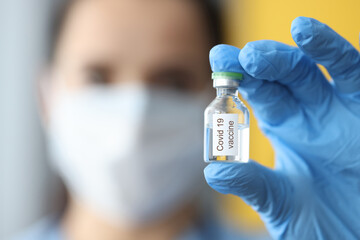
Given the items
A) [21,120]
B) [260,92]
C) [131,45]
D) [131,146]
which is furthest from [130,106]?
[21,120]

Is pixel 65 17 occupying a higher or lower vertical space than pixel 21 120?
higher

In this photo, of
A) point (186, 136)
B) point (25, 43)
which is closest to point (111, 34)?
point (186, 136)

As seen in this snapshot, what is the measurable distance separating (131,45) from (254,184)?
1272mm

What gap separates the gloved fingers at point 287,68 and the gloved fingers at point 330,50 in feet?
0.18

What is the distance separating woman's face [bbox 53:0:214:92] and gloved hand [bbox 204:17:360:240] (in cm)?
106

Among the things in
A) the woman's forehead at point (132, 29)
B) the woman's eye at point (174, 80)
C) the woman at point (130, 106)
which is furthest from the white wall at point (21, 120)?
the woman's eye at point (174, 80)

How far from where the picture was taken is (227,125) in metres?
1.01

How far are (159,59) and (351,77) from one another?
1216 millimetres

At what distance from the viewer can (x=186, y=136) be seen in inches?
87.4

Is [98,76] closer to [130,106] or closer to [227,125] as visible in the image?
[130,106]

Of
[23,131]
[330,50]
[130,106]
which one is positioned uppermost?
[330,50]

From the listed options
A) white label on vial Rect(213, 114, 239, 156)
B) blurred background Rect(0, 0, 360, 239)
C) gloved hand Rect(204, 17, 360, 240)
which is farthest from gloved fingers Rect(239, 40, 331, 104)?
blurred background Rect(0, 0, 360, 239)

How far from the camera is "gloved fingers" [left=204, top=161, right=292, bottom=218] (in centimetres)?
103

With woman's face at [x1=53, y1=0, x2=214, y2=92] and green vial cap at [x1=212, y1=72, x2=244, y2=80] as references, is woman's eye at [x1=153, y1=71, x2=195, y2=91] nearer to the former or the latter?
woman's face at [x1=53, y1=0, x2=214, y2=92]
